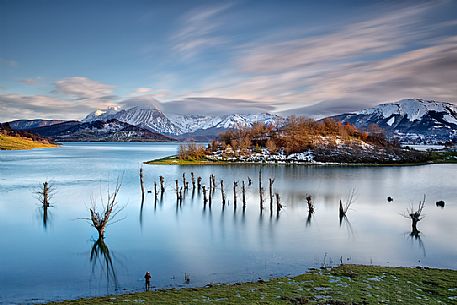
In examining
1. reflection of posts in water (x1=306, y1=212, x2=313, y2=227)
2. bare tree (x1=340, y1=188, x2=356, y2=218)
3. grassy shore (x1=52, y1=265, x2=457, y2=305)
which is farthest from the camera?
bare tree (x1=340, y1=188, x2=356, y2=218)

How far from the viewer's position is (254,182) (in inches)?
2431

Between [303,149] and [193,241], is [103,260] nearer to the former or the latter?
[193,241]

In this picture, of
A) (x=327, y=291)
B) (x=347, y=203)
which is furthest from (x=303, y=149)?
(x=327, y=291)

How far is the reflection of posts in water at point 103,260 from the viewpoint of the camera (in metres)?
18.7

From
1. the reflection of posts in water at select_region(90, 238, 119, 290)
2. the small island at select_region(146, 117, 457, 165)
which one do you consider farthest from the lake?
the small island at select_region(146, 117, 457, 165)

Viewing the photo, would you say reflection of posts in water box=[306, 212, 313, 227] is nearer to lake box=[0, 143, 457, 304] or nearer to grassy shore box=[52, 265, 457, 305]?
lake box=[0, 143, 457, 304]

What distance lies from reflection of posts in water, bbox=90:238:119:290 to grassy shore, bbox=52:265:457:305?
3.49 m

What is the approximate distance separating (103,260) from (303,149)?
Answer: 10034cm

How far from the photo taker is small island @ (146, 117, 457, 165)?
10700cm

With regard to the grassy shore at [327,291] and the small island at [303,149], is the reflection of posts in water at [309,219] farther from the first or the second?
the small island at [303,149]

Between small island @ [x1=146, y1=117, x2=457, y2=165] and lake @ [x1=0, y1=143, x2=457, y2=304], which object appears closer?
lake @ [x1=0, y1=143, x2=457, y2=304]

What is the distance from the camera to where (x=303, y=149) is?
11669cm

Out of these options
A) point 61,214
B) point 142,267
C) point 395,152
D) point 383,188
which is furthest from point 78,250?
point 395,152

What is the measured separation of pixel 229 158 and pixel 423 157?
61.6 metres
